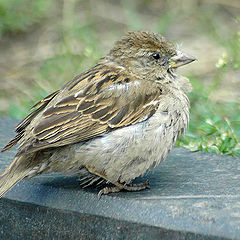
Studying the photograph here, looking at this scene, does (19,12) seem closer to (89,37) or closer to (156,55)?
(89,37)

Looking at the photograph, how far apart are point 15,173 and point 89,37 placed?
3852 mm

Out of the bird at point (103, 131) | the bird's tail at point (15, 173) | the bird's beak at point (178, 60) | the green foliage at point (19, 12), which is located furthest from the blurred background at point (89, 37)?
the bird's tail at point (15, 173)

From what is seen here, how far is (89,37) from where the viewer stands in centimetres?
721

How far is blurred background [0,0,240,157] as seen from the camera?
6.68 metres

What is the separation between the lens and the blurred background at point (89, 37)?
6.68m

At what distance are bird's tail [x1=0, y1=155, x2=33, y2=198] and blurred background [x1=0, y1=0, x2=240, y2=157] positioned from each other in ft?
8.11

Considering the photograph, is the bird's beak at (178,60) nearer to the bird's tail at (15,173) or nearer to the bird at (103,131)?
the bird at (103,131)

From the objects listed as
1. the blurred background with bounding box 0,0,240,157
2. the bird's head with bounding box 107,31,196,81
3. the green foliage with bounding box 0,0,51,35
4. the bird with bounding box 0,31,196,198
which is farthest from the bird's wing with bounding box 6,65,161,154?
the green foliage with bounding box 0,0,51,35

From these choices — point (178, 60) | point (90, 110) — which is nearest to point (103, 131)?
point (90, 110)

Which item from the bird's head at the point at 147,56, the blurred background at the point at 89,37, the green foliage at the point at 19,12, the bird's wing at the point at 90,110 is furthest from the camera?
the green foliage at the point at 19,12

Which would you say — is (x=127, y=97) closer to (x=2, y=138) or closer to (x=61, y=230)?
(x=61, y=230)

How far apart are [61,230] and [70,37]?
14.4 ft

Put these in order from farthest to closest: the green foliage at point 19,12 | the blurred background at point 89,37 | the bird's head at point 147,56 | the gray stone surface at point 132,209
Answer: the green foliage at point 19,12 < the blurred background at point 89,37 < the bird's head at point 147,56 < the gray stone surface at point 132,209

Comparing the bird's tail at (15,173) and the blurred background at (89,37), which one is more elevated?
the bird's tail at (15,173)
